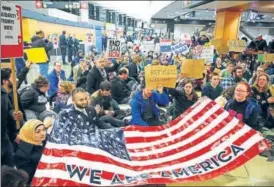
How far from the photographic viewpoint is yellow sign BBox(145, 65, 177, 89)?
13.8 feet

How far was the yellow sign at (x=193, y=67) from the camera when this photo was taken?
5184 millimetres

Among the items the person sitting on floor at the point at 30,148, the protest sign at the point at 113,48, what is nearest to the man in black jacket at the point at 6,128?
the person sitting on floor at the point at 30,148

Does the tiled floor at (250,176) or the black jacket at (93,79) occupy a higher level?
the black jacket at (93,79)

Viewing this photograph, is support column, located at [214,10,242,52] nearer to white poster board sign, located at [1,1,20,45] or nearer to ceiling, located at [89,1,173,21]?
ceiling, located at [89,1,173,21]

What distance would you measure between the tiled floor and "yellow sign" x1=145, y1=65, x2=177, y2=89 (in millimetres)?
1472

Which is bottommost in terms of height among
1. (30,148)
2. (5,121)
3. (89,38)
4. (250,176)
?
(250,176)

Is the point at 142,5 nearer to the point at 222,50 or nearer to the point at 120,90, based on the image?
the point at 120,90

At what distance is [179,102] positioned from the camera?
471 centimetres

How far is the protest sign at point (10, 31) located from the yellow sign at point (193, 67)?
2.73m

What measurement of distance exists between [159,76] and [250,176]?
1737 millimetres

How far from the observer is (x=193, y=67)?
522 centimetres

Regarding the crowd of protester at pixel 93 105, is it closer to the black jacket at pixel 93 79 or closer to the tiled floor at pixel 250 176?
the black jacket at pixel 93 79

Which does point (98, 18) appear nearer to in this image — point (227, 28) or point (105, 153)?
point (227, 28)

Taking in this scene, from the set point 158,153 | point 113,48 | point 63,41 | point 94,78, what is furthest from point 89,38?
point 158,153
